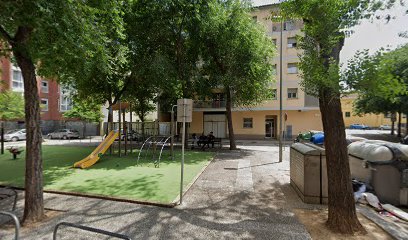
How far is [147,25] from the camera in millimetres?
14750

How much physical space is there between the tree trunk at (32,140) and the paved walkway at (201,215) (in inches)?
21.9

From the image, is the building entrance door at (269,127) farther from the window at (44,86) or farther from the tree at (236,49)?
the window at (44,86)

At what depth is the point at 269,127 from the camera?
27.9 m

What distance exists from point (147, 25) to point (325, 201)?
13.9 meters

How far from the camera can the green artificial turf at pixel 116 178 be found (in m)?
6.60

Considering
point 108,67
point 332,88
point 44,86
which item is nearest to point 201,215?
point 332,88

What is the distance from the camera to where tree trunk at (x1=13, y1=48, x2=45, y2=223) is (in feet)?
16.0

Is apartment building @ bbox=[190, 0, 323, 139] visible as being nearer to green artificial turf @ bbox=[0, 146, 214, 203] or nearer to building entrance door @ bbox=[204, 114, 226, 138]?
building entrance door @ bbox=[204, 114, 226, 138]

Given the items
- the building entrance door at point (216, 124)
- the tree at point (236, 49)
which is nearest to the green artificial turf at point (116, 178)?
the tree at point (236, 49)

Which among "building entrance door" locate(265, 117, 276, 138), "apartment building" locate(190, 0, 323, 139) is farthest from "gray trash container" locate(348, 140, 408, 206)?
"building entrance door" locate(265, 117, 276, 138)

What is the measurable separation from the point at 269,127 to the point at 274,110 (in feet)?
7.63

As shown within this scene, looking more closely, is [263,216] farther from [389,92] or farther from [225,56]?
[225,56]

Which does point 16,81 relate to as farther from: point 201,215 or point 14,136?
point 201,215

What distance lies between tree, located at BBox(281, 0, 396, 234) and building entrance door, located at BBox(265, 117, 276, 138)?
23.6 meters
